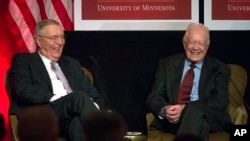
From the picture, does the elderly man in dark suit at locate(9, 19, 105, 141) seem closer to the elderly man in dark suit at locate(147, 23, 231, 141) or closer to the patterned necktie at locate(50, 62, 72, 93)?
the patterned necktie at locate(50, 62, 72, 93)

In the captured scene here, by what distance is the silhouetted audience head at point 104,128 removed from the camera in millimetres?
2312

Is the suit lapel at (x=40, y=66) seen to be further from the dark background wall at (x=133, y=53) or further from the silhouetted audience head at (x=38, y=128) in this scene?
the silhouetted audience head at (x=38, y=128)

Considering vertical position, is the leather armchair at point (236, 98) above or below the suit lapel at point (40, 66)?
below

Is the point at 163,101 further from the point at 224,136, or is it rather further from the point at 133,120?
the point at 133,120

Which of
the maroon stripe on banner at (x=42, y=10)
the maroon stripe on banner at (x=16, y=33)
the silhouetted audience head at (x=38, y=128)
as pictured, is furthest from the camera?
the maroon stripe on banner at (x=42, y=10)

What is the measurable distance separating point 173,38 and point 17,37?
1.39 meters

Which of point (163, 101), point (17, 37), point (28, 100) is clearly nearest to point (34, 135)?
point (28, 100)

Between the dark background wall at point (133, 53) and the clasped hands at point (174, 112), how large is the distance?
1.02 m

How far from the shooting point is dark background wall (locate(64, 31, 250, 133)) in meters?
5.91

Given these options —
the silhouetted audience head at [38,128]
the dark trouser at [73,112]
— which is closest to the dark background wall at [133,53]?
the dark trouser at [73,112]

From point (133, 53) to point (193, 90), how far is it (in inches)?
37.7

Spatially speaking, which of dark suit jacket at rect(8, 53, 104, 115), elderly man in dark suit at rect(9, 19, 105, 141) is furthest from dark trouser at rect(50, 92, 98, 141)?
dark suit jacket at rect(8, 53, 104, 115)

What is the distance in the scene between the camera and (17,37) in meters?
5.84

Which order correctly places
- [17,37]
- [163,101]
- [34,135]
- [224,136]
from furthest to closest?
[17,37] → [163,101] → [224,136] → [34,135]
